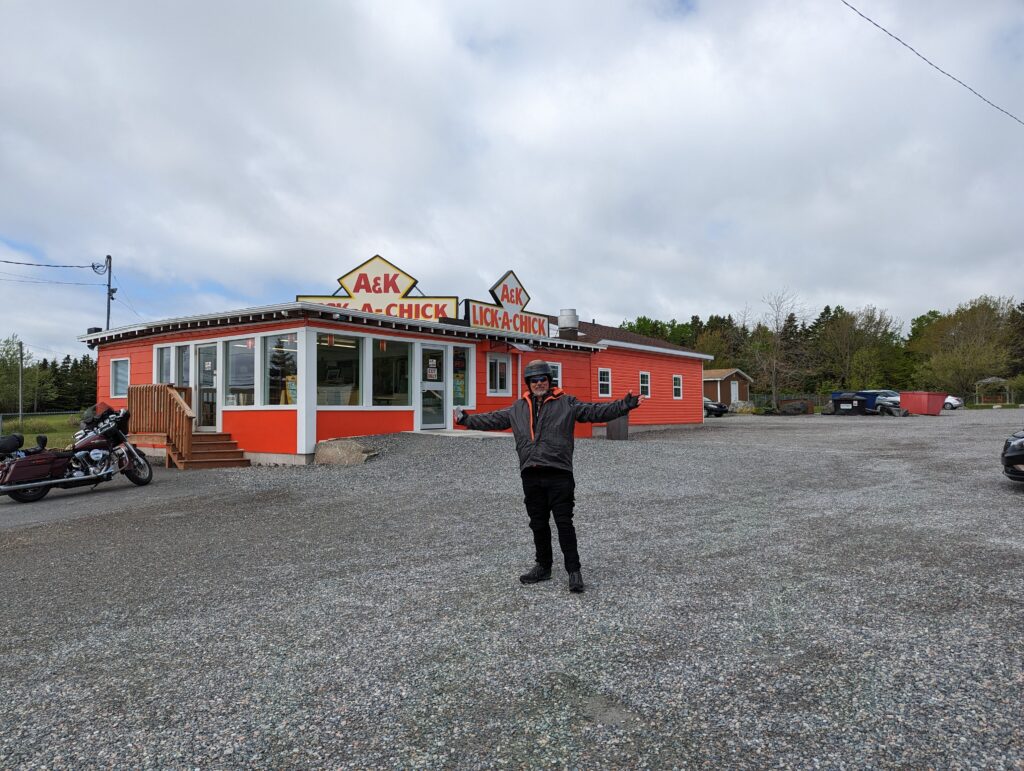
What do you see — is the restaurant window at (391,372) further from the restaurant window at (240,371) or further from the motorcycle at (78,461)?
the motorcycle at (78,461)

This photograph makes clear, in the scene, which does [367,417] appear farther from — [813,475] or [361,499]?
[813,475]

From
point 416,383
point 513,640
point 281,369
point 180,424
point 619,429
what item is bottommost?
point 513,640

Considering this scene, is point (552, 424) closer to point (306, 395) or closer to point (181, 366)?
point (306, 395)

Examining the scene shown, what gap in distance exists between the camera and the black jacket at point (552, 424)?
4363mm

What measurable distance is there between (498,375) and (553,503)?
1306 centimetres

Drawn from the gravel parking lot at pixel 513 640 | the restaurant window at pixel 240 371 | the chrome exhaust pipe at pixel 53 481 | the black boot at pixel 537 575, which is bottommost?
the gravel parking lot at pixel 513 640

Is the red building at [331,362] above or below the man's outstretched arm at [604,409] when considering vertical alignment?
above

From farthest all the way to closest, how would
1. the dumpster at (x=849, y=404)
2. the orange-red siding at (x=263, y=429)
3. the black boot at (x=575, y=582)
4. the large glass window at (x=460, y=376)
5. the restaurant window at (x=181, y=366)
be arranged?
1. the dumpster at (x=849, y=404)
2. the large glass window at (x=460, y=376)
3. the restaurant window at (x=181, y=366)
4. the orange-red siding at (x=263, y=429)
5. the black boot at (x=575, y=582)

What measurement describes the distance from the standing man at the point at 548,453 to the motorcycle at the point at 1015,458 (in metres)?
6.70

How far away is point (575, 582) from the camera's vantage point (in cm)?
423

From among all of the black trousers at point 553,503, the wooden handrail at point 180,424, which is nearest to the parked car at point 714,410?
the wooden handrail at point 180,424

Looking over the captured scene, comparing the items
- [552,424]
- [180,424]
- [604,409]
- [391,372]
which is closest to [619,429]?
[391,372]

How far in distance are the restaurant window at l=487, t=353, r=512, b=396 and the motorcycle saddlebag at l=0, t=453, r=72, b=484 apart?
9.63m

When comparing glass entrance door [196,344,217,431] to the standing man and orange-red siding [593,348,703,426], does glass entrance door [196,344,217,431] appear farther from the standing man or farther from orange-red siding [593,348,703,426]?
the standing man
